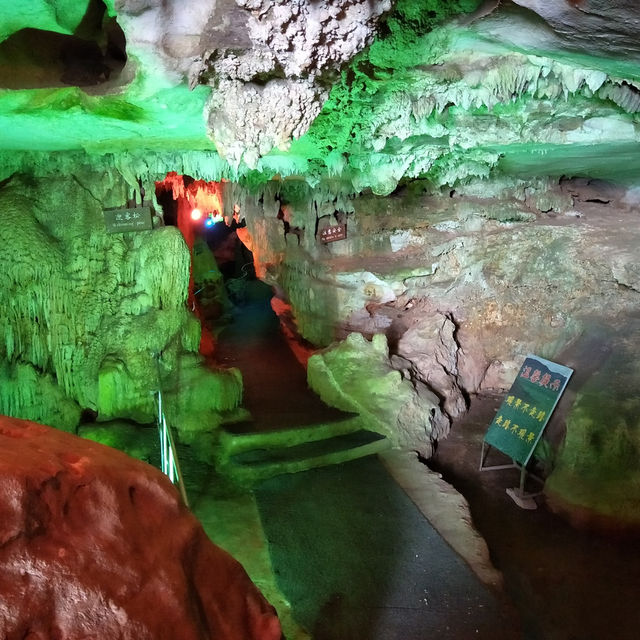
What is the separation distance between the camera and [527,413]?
6.92 metres

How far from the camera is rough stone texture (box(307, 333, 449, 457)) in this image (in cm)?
773

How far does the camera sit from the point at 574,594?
5410 mm

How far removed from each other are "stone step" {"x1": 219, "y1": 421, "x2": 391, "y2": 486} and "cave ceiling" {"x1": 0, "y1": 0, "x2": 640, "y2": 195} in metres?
4.07

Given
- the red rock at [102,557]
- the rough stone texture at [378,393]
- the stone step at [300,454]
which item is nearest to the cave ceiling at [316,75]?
the red rock at [102,557]

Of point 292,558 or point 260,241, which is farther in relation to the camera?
point 260,241

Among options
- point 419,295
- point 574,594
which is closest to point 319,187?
point 419,295

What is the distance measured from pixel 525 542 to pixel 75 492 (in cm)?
562

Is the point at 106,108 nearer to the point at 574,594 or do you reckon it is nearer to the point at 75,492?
the point at 75,492

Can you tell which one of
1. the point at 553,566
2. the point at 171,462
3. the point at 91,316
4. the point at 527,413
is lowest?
the point at 553,566

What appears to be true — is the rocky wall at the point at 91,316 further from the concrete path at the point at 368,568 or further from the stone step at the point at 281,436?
the concrete path at the point at 368,568

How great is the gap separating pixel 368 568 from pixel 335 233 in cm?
719

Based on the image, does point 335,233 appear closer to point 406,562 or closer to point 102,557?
point 406,562

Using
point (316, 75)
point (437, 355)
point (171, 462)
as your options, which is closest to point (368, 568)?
point (171, 462)

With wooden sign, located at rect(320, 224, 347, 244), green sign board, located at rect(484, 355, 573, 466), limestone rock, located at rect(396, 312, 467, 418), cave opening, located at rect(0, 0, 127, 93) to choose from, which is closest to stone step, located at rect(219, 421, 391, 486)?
green sign board, located at rect(484, 355, 573, 466)
